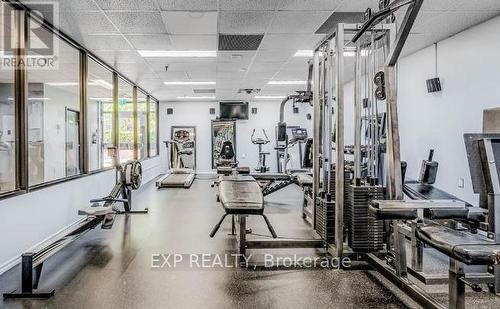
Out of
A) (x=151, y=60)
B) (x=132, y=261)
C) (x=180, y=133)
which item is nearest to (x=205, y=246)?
(x=132, y=261)

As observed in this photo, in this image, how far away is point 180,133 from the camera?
11477 mm

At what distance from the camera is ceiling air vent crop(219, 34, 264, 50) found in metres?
5.32

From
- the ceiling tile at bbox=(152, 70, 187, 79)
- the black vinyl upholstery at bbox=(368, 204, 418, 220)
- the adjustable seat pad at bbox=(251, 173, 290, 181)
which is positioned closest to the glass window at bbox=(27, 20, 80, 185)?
the ceiling tile at bbox=(152, 70, 187, 79)

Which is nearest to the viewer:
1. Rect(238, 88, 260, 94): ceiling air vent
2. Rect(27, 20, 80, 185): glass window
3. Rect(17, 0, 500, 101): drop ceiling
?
Rect(17, 0, 500, 101): drop ceiling

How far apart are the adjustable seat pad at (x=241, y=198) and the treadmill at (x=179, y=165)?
120 inches

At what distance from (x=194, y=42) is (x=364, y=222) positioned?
362cm

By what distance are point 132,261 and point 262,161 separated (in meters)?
9.06

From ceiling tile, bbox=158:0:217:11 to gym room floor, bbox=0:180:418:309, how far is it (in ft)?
8.93

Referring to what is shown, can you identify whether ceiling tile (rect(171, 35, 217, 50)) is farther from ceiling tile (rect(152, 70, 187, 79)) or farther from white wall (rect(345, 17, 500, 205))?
white wall (rect(345, 17, 500, 205))

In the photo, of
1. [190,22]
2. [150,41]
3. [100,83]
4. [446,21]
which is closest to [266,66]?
[150,41]

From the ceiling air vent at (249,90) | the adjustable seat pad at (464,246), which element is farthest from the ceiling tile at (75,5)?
the ceiling air vent at (249,90)

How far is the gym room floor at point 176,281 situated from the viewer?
289 cm

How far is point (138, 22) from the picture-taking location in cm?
461

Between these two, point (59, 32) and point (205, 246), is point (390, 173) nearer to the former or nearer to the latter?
point (205, 246)
